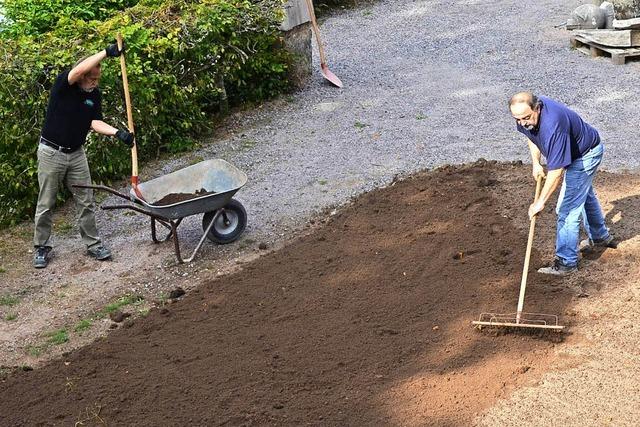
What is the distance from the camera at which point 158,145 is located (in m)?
11.1

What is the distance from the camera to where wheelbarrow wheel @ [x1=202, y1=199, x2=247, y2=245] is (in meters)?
8.81

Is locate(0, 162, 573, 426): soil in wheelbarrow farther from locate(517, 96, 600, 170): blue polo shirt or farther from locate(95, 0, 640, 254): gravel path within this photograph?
locate(95, 0, 640, 254): gravel path

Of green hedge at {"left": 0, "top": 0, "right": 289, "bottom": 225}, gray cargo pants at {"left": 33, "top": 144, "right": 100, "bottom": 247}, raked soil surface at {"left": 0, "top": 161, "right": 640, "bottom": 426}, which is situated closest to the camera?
raked soil surface at {"left": 0, "top": 161, "right": 640, "bottom": 426}

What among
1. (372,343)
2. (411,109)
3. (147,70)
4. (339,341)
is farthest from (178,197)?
(411,109)

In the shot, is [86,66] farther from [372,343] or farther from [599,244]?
[599,244]

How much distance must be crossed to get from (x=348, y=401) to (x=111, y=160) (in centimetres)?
519

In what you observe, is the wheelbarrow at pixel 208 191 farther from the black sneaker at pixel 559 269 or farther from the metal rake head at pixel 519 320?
the black sneaker at pixel 559 269

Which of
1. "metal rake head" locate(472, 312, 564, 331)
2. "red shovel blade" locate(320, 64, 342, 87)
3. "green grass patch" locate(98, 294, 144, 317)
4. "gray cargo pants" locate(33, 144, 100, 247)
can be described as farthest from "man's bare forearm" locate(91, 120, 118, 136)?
"red shovel blade" locate(320, 64, 342, 87)

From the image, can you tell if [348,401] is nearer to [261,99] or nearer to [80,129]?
[80,129]

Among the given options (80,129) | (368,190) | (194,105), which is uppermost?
(80,129)

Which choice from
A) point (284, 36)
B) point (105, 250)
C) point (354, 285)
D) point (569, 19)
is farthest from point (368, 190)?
point (569, 19)

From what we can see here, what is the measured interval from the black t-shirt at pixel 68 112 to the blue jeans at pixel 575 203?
4308mm

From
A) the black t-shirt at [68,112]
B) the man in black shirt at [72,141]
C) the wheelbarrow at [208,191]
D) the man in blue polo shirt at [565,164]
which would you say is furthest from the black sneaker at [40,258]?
the man in blue polo shirt at [565,164]

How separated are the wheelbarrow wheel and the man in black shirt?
1080mm
